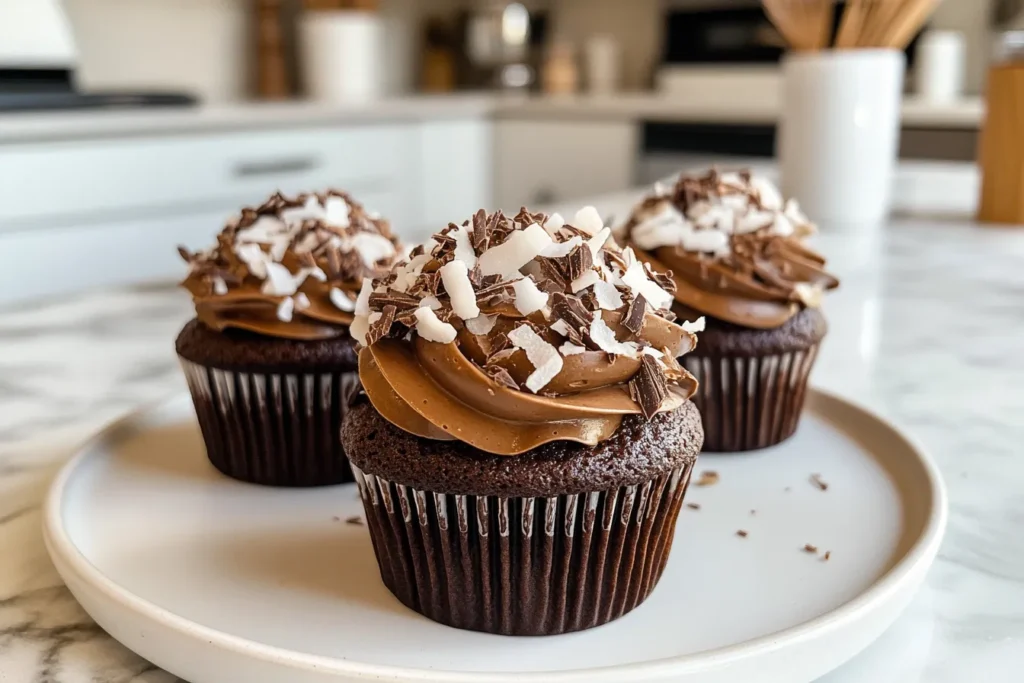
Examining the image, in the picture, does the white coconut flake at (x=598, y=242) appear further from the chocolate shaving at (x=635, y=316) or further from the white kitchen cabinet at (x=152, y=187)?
the white kitchen cabinet at (x=152, y=187)

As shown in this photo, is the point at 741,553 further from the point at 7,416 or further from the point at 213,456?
the point at 7,416

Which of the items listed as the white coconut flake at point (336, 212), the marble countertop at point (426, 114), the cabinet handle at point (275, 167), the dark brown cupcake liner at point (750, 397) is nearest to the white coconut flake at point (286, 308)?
the white coconut flake at point (336, 212)

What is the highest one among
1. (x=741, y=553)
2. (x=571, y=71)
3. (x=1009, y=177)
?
(x=571, y=71)

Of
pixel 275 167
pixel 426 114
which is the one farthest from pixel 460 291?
pixel 426 114

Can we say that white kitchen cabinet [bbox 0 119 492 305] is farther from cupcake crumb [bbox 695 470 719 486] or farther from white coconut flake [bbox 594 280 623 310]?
white coconut flake [bbox 594 280 623 310]

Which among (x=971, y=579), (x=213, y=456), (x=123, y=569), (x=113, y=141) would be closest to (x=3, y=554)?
(x=123, y=569)

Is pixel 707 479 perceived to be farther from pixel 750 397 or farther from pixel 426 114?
pixel 426 114
